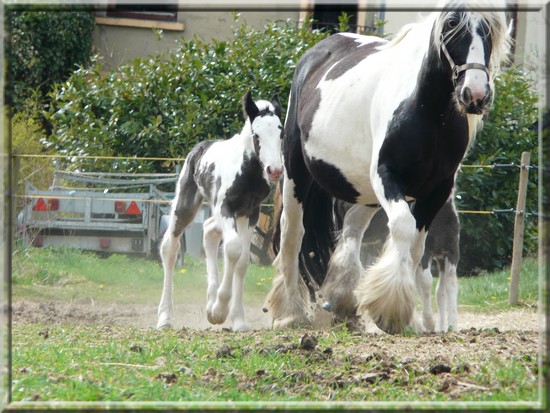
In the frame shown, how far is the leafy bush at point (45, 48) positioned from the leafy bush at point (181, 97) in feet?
1.43

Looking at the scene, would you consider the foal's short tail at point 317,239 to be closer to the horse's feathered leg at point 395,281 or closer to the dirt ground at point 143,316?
the dirt ground at point 143,316

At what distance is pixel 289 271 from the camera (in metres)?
7.02

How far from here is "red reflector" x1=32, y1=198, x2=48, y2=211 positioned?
27.5 feet

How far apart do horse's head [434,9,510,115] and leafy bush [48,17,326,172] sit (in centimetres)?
401

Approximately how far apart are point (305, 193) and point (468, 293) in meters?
2.70

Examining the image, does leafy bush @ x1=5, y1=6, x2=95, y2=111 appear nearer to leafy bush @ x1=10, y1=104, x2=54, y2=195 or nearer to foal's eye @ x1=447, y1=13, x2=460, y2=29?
leafy bush @ x1=10, y1=104, x2=54, y2=195

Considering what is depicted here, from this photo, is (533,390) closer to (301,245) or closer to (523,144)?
(301,245)

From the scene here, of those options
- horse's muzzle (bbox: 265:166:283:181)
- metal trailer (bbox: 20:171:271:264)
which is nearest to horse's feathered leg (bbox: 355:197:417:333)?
horse's muzzle (bbox: 265:166:283:181)

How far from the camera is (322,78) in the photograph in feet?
21.4

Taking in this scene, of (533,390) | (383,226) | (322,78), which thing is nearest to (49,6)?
(533,390)

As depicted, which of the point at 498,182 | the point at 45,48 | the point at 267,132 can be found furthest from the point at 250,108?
the point at 498,182

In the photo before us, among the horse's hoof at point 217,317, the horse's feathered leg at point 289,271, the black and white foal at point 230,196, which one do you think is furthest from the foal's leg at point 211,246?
the horse's feathered leg at point 289,271

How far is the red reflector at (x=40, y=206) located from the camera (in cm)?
838

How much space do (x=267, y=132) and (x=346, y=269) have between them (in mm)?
1167
